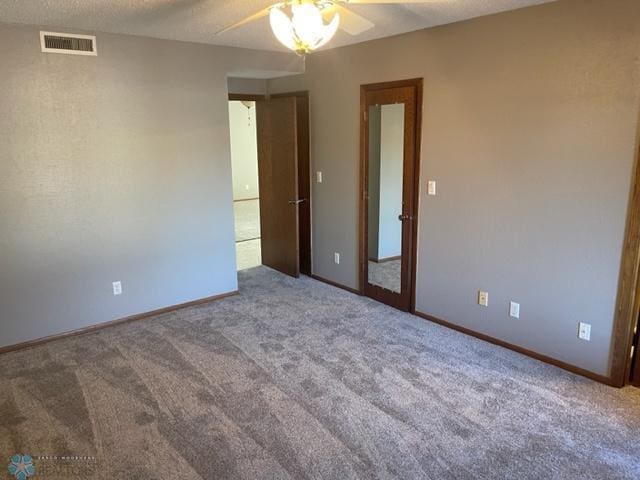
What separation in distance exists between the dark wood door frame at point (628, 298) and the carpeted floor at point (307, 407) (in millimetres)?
159

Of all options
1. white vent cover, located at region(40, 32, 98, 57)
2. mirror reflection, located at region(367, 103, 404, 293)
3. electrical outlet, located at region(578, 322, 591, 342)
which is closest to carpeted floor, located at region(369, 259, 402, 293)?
mirror reflection, located at region(367, 103, 404, 293)

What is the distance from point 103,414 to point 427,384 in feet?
6.63

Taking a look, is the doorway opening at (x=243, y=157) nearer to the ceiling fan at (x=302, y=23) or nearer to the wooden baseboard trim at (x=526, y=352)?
the wooden baseboard trim at (x=526, y=352)

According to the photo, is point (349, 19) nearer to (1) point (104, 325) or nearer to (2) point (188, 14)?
(2) point (188, 14)

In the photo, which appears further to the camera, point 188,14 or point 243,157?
point 243,157

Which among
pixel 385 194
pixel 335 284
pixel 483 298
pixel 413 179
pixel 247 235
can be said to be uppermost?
pixel 413 179

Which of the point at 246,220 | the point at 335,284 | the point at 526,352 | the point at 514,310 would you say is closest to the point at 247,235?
the point at 246,220

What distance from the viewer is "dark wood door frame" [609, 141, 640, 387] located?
8.91ft

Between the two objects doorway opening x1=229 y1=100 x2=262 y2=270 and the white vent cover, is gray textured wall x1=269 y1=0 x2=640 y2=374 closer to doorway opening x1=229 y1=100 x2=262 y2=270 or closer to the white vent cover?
the white vent cover

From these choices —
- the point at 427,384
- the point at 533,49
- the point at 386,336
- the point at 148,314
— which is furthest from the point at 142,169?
the point at 533,49

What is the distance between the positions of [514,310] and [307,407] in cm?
173

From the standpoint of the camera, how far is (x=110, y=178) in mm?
3850

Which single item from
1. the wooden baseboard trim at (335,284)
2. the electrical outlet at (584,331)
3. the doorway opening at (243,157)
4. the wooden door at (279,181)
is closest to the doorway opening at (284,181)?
the wooden door at (279,181)

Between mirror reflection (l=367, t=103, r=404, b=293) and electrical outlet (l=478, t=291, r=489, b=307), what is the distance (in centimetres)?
83
